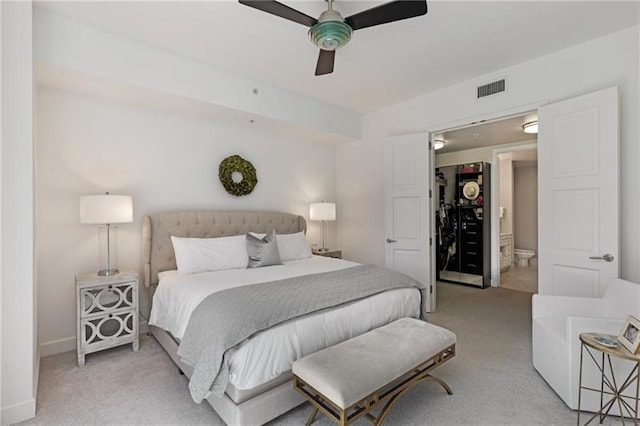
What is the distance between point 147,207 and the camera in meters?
3.53

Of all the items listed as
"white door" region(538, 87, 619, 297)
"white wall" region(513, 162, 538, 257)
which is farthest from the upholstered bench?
"white wall" region(513, 162, 538, 257)

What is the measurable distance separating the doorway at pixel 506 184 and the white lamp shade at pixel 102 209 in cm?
381

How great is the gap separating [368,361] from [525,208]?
7532 mm

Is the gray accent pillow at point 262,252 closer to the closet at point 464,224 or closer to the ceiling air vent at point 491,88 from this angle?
the ceiling air vent at point 491,88

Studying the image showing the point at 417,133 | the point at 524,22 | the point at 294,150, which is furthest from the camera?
the point at 294,150

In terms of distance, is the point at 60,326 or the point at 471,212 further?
the point at 471,212

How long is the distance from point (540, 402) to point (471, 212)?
4187 mm

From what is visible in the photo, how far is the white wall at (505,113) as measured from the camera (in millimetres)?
2752
